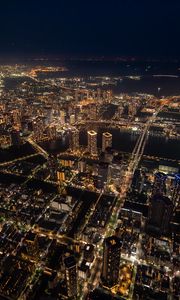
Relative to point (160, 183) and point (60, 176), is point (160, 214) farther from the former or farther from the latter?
point (60, 176)

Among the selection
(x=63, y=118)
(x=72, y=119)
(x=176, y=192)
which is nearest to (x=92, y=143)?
(x=72, y=119)

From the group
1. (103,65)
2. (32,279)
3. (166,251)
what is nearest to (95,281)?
(32,279)

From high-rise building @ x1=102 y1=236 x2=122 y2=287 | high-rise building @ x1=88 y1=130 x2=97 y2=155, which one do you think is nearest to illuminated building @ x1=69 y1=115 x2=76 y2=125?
high-rise building @ x1=88 y1=130 x2=97 y2=155

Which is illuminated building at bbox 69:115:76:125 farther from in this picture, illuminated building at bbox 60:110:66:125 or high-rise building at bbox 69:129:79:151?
high-rise building at bbox 69:129:79:151

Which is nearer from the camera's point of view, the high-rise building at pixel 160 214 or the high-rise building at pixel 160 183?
the high-rise building at pixel 160 214

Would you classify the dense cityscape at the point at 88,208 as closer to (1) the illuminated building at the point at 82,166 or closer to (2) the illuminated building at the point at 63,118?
(1) the illuminated building at the point at 82,166

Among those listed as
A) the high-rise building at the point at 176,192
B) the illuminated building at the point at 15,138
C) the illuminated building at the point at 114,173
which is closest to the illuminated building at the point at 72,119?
the illuminated building at the point at 15,138
